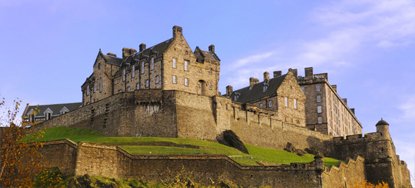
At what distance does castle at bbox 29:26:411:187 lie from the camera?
55656mm

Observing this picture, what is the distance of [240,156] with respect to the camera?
61.0 meters

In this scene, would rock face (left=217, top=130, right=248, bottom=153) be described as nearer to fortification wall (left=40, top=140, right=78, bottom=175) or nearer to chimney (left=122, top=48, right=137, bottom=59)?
fortification wall (left=40, top=140, right=78, bottom=175)

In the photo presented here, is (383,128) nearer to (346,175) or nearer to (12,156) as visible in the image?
(346,175)

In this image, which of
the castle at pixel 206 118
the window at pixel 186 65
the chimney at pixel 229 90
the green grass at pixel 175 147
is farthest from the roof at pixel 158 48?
the chimney at pixel 229 90

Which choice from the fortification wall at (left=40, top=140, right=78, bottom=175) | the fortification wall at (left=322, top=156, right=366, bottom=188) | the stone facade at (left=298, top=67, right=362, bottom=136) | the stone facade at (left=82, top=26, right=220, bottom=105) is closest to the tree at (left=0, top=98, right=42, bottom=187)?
the fortification wall at (left=40, top=140, right=78, bottom=175)

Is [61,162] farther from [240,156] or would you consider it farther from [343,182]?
[343,182]

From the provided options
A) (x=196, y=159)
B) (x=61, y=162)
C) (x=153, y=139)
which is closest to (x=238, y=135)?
(x=153, y=139)

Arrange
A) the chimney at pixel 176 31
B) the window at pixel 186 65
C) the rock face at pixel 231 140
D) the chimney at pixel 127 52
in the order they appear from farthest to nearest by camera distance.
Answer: the chimney at pixel 127 52
the chimney at pixel 176 31
the window at pixel 186 65
the rock face at pixel 231 140

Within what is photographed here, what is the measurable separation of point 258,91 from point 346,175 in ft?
90.2

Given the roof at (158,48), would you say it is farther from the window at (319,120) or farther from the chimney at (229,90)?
the window at (319,120)

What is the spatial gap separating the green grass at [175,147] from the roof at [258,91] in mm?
16543

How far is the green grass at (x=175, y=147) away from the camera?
58.9 m

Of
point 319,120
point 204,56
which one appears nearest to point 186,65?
point 204,56

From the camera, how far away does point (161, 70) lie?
75.2 m
